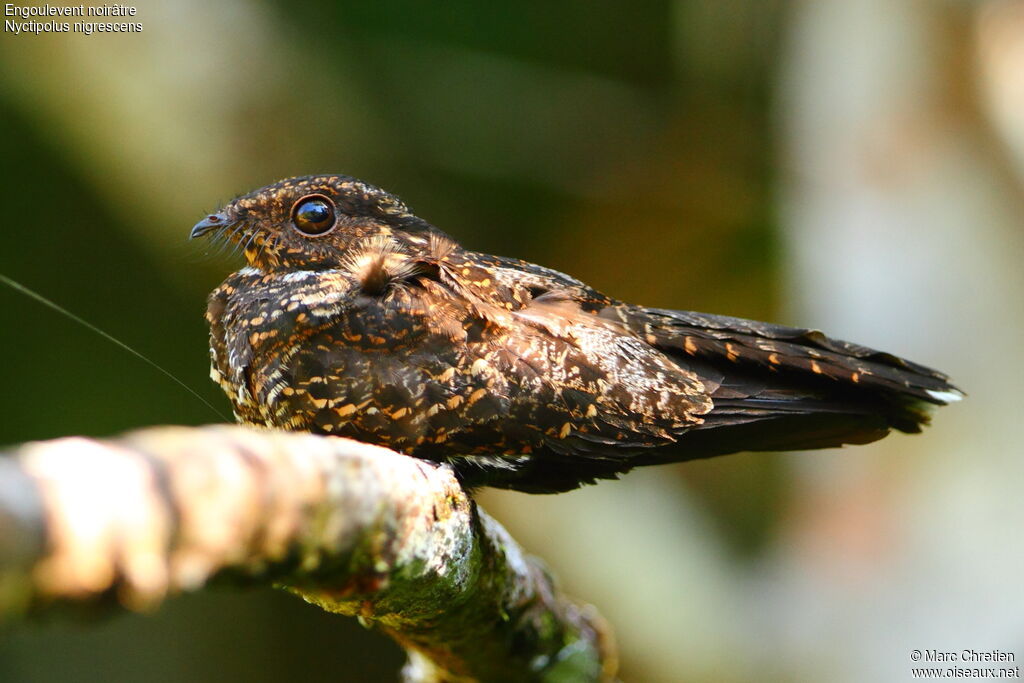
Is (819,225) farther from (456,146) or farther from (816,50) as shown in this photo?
(456,146)

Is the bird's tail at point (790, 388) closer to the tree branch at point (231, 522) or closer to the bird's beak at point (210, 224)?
the tree branch at point (231, 522)

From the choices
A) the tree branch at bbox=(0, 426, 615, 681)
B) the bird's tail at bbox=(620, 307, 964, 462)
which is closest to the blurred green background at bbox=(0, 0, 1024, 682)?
the bird's tail at bbox=(620, 307, 964, 462)

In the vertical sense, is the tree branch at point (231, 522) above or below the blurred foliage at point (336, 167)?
below

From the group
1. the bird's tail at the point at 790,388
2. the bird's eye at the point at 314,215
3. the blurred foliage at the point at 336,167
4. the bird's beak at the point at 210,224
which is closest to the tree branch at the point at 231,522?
the bird's tail at the point at 790,388

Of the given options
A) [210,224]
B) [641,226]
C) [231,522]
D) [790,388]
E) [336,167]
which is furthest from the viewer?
[641,226]

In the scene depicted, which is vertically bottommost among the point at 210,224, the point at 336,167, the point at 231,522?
the point at 231,522

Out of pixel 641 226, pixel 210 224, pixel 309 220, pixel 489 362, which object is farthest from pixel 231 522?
pixel 641 226

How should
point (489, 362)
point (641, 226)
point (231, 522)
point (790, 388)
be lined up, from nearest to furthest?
point (231, 522), point (489, 362), point (790, 388), point (641, 226)

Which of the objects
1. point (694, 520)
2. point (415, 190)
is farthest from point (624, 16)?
point (694, 520)

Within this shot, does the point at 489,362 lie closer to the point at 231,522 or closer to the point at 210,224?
the point at 210,224
